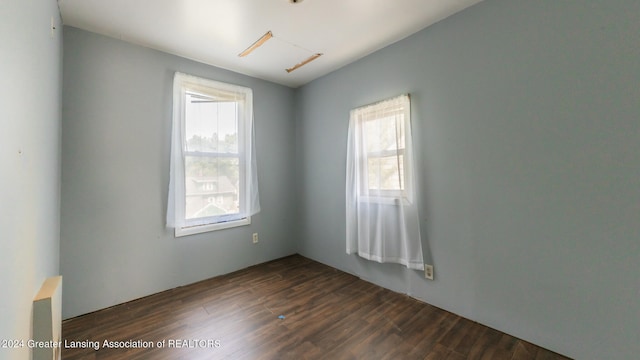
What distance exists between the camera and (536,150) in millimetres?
1590

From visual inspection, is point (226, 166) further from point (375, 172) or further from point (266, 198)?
point (375, 172)

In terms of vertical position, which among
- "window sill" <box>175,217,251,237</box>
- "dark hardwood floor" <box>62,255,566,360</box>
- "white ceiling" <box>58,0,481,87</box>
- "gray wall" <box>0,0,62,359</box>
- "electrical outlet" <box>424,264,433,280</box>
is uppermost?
"white ceiling" <box>58,0,481,87</box>

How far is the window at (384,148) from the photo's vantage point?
2236 millimetres

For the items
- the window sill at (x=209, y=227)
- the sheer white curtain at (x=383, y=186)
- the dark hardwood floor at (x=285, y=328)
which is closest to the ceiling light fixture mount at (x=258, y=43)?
the sheer white curtain at (x=383, y=186)

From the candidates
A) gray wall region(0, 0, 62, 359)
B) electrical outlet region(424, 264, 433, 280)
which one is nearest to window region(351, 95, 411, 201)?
electrical outlet region(424, 264, 433, 280)

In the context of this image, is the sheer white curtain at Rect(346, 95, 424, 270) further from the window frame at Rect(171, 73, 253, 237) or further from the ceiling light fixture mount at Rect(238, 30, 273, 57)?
the window frame at Rect(171, 73, 253, 237)

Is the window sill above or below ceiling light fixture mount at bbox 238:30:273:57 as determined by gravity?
below

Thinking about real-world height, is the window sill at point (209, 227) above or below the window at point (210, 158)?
below

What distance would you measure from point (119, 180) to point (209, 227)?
963 millimetres

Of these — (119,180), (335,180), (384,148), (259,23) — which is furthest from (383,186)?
(119,180)

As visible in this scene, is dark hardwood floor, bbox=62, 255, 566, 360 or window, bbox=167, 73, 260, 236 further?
window, bbox=167, 73, 260, 236

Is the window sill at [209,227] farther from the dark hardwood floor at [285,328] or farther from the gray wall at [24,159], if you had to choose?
the gray wall at [24,159]

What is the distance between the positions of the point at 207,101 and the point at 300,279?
2296mm

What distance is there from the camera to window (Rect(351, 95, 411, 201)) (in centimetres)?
224
